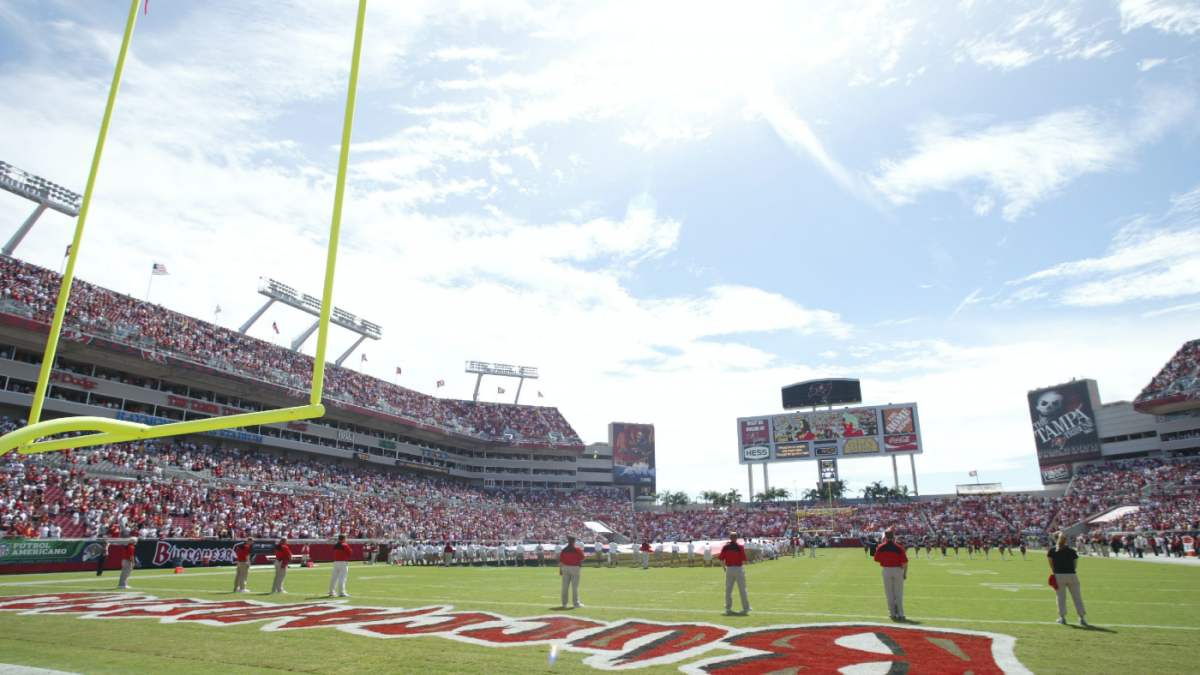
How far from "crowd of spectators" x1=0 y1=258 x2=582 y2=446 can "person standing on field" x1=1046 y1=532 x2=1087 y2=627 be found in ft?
148

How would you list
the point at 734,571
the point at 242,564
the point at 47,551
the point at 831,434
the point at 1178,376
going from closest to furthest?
1. the point at 734,571
2. the point at 242,564
3. the point at 47,551
4. the point at 1178,376
5. the point at 831,434

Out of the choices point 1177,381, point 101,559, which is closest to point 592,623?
point 101,559

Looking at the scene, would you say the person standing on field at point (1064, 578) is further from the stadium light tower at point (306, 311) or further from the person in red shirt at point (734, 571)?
the stadium light tower at point (306, 311)

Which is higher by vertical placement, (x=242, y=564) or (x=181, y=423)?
(x=181, y=423)

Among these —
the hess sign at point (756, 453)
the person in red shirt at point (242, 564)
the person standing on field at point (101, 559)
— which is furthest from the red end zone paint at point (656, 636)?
the hess sign at point (756, 453)

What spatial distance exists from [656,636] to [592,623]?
1.76m

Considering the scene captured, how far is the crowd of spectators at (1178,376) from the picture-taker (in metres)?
57.8

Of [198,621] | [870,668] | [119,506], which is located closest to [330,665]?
[198,621]

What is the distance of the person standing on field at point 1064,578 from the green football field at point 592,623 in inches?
13.1

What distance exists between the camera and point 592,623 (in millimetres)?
11000

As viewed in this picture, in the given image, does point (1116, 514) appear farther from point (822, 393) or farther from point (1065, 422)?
point (822, 393)

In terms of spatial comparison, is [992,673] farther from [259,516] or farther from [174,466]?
[174,466]

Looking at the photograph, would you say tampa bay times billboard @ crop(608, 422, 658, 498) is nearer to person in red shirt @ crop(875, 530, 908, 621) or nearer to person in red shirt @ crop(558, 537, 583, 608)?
person in red shirt @ crop(558, 537, 583, 608)

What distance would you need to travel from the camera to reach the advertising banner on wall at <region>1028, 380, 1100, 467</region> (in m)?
68.0
